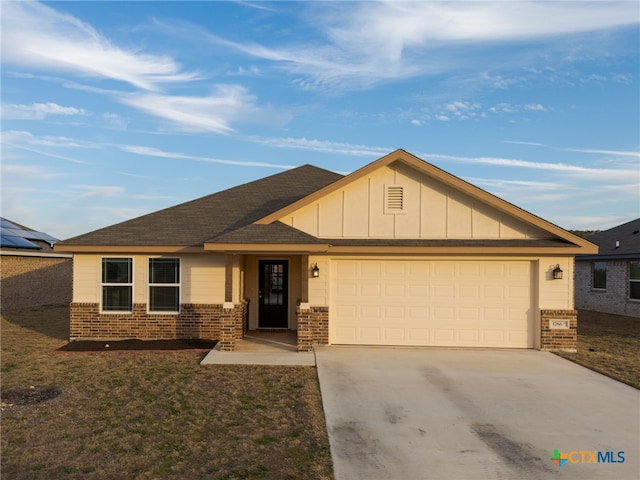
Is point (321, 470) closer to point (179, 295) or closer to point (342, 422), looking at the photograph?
point (342, 422)

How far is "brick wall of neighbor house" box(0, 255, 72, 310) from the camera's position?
806 inches

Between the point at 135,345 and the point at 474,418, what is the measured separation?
8.65m

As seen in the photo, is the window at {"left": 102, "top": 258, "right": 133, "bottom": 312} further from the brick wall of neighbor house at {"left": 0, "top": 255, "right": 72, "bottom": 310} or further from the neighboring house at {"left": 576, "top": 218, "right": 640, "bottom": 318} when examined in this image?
the neighboring house at {"left": 576, "top": 218, "right": 640, "bottom": 318}

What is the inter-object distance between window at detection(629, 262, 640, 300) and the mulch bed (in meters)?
18.1

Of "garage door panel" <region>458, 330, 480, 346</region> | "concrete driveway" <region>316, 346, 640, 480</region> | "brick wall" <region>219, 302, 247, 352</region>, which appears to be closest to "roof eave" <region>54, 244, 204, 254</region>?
"brick wall" <region>219, 302, 247, 352</region>

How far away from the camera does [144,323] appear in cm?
1243

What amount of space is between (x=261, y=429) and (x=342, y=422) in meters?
1.18

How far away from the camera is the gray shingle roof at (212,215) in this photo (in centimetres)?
1240

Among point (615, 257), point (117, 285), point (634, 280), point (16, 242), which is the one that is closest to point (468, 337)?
point (117, 285)

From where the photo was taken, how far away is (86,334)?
12391 millimetres

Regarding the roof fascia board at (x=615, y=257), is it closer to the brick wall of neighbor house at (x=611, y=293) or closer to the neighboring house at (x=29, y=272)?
the brick wall of neighbor house at (x=611, y=293)

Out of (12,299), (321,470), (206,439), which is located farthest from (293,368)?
(12,299)

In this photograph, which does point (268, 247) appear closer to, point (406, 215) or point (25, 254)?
point (406, 215)

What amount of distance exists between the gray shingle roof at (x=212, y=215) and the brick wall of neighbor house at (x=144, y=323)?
186 centimetres
